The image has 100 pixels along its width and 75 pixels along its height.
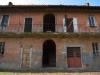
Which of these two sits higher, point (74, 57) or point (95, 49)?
point (95, 49)

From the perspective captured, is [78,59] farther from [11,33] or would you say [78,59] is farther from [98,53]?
[11,33]

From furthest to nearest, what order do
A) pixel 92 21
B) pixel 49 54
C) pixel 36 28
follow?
1. pixel 49 54
2. pixel 92 21
3. pixel 36 28

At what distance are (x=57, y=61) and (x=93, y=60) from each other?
12.8 ft

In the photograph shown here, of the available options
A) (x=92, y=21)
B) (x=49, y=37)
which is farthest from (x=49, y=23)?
(x=92, y=21)

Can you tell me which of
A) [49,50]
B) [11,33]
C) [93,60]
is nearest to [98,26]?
[93,60]

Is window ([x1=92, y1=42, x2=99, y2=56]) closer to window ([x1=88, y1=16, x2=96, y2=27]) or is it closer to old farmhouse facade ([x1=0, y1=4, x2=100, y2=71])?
old farmhouse facade ([x1=0, y1=4, x2=100, y2=71])

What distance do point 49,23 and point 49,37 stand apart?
3.55 m

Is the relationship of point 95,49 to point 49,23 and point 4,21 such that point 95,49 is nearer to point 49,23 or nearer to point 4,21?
point 49,23

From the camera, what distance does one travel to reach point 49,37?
27922 millimetres

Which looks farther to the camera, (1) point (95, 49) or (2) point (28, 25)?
(2) point (28, 25)

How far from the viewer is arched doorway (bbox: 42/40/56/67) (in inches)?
1131

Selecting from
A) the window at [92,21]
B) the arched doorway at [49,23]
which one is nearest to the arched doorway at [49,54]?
the arched doorway at [49,23]

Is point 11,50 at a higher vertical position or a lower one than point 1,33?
lower

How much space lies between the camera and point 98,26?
28922 mm
